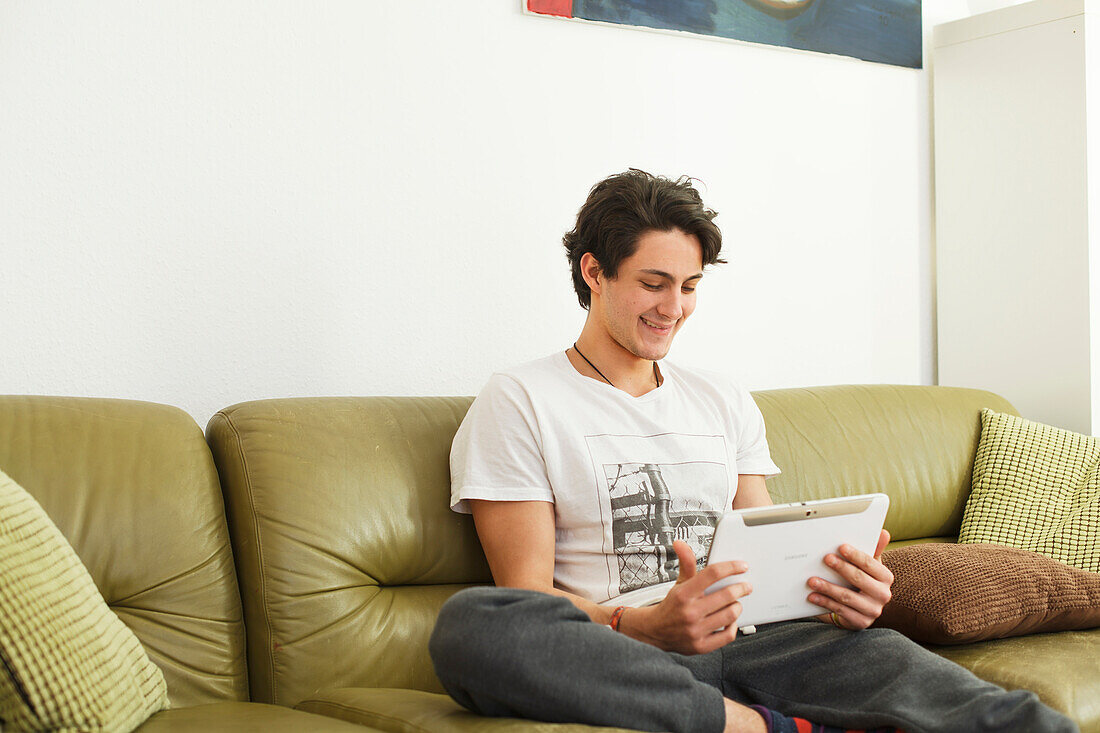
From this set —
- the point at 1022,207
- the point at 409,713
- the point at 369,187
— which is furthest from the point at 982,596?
the point at 1022,207

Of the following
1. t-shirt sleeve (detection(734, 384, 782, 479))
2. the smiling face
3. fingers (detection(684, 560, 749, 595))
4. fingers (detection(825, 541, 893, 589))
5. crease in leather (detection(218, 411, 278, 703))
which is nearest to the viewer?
fingers (detection(684, 560, 749, 595))

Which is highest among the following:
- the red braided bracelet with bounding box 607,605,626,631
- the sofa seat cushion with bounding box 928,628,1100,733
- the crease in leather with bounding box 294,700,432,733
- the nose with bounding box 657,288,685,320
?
the nose with bounding box 657,288,685,320

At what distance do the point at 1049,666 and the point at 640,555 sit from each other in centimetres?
59

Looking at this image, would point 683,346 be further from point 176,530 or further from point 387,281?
point 176,530

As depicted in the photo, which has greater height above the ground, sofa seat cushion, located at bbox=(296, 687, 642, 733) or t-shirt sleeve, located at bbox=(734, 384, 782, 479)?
t-shirt sleeve, located at bbox=(734, 384, 782, 479)

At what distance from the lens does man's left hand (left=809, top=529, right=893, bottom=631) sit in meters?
1.36

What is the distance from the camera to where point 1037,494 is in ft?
6.79

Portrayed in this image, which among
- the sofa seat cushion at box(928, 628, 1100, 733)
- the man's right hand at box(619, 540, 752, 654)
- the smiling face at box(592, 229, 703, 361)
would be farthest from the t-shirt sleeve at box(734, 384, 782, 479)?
the man's right hand at box(619, 540, 752, 654)

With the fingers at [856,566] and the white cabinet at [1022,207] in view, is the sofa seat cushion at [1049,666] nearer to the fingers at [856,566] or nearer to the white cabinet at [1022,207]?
the fingers at [856,566]

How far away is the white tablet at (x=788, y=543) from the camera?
4.16 feet

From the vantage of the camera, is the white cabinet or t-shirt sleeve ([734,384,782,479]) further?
the white cabinet

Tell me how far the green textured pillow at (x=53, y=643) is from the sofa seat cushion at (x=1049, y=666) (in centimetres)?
111

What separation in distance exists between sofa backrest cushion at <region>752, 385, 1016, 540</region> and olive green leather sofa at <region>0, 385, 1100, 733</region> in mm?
496

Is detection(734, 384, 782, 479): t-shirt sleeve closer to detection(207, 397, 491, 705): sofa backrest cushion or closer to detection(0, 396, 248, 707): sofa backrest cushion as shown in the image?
detection(207, 397, 491, 705): sofa backrest cushion
